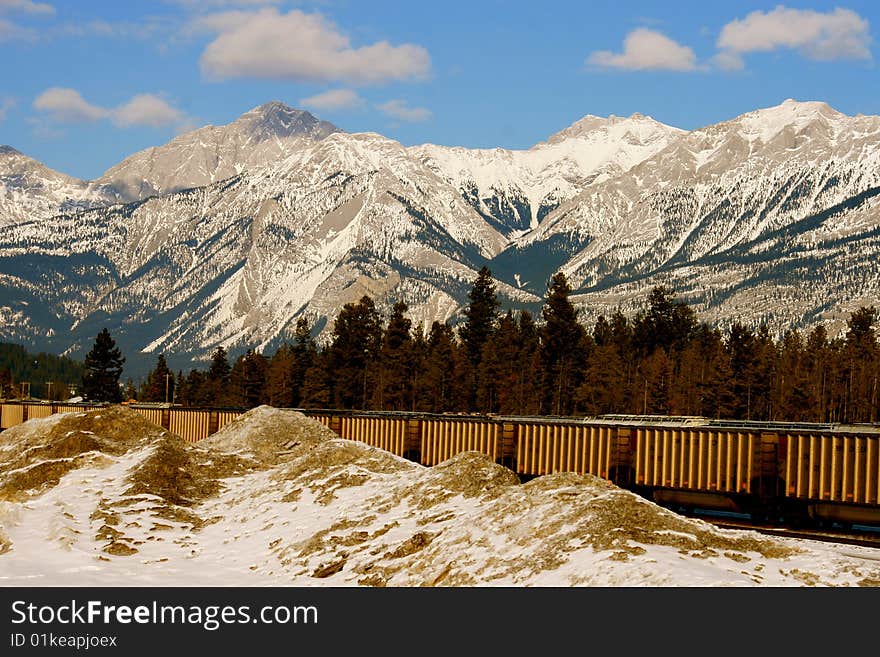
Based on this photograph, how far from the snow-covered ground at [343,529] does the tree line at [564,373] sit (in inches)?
2943

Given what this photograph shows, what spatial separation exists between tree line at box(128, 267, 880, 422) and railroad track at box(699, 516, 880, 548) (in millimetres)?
81482

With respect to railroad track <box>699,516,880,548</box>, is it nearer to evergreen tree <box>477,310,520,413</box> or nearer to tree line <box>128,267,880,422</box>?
tree line <box>128,267,880,422</box>

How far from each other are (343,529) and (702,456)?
1417 centimetres

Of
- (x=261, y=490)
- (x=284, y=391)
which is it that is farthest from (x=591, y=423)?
(x=284, y=391)

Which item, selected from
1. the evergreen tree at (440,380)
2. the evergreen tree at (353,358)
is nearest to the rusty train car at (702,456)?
the evergreen tree at (440,380)

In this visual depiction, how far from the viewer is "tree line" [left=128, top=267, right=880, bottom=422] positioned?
12594 cm

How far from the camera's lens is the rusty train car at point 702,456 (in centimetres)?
3869

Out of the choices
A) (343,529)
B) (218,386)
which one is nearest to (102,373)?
(218,386)

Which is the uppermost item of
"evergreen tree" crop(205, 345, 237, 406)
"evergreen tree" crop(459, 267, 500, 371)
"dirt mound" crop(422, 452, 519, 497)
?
"evergreen tree" crop(459, 267, 500, 371)

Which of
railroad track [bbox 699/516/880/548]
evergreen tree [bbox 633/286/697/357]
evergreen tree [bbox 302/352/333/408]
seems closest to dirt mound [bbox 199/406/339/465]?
railroad track [bbox 699/516/880/548]

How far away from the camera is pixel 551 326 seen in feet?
445

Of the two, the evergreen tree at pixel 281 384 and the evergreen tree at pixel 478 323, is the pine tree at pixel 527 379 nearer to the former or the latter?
the evergreen tree at pixel 478 323

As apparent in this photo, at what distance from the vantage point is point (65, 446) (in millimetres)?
57594

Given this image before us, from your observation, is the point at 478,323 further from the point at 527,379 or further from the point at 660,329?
the point at 660,329
